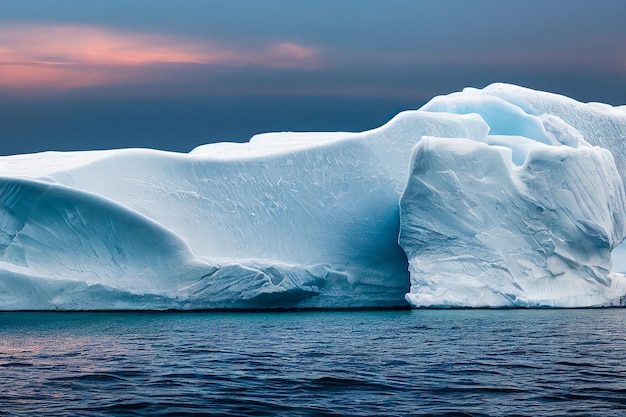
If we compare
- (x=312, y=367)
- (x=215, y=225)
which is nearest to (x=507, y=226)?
(x=215, y=225)

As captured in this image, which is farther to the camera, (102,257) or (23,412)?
(102,257)

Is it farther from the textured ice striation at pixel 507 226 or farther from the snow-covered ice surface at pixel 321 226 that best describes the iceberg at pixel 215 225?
the textured ice striation at pixel 507 226

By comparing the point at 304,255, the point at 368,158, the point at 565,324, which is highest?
the point at 368,158

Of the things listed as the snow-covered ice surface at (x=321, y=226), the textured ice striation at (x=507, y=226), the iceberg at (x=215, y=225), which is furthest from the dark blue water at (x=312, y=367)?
the textured ice striation at (x=507, y=226)

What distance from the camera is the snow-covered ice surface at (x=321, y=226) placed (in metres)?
16.9

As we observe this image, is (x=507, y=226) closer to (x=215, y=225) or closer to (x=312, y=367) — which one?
(x=215, y=225)

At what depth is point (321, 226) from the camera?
19.1 m

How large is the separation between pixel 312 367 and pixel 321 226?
1012 centimetres

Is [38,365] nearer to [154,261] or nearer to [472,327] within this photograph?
[472,327]

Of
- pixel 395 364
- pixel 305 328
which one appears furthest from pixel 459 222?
pixel 395 364

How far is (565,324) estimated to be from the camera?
1466cm

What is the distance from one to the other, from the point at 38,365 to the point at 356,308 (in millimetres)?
11063

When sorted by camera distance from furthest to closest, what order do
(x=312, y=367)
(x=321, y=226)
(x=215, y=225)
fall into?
(x=321, y=226) → (x=215, y=225) → (x=312, y=367)

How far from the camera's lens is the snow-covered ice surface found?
16906 millimetres
